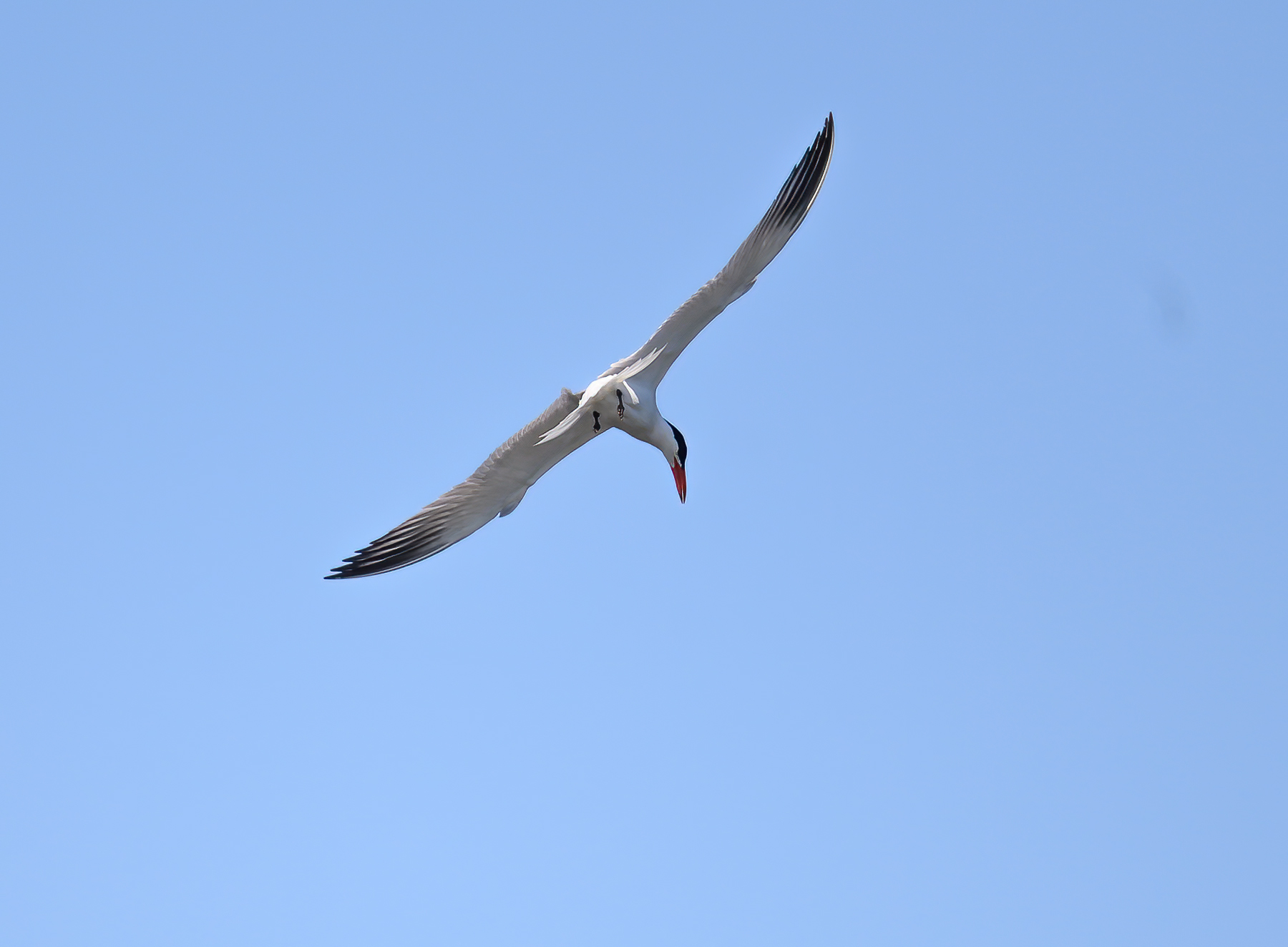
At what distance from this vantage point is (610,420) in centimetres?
1672

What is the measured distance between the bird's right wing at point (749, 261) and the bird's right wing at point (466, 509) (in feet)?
4.06

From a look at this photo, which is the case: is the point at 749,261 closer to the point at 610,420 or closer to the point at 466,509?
the point at 610,420

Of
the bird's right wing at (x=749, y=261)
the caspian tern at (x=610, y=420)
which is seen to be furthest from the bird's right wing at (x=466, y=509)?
the bird's right wing at (x=749, y=261)

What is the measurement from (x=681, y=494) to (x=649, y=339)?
205 centimetres

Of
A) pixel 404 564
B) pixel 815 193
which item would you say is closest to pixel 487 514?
pixel 404 564

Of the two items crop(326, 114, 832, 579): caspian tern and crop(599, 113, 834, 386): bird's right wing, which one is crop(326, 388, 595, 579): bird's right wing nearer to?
crop(326, 114, 832, 579): caspian tern

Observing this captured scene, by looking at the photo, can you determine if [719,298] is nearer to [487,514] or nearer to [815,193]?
[815,193]

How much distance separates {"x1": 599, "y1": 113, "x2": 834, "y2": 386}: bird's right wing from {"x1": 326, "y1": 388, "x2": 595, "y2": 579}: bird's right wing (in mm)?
1238

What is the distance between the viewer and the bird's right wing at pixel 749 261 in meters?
15.8

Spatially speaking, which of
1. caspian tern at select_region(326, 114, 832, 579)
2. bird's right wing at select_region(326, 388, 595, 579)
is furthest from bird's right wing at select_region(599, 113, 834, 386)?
bird's right wing at select_region(326, 388, 595, 579)

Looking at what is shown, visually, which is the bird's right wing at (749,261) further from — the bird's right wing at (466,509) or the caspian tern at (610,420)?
the bird's right wing at (466,509)

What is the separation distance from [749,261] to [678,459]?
8.75 ft

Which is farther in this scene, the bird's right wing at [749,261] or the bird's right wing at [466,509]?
the bird's right wing at [466,509]

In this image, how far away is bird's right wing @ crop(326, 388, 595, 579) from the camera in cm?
1719
